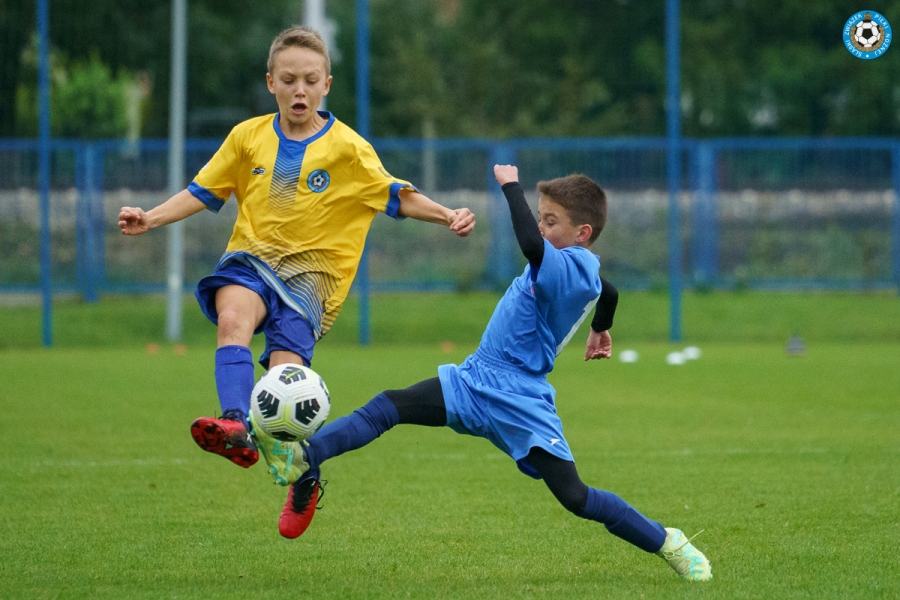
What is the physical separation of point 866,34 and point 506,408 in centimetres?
785

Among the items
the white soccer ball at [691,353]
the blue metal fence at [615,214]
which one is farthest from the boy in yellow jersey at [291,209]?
the blue metal fence at [615,214]

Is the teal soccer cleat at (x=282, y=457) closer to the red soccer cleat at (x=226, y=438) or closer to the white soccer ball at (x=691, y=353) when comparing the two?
the red soccer cleat at (x=226, y=438)

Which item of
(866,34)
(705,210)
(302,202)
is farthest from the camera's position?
(705,210)

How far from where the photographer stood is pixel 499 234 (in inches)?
722

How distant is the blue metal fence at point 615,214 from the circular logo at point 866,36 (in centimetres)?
597

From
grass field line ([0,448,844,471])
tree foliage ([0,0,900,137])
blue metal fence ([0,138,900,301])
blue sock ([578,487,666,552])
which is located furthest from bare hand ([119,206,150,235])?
tree foliage ([0,0,900,137])

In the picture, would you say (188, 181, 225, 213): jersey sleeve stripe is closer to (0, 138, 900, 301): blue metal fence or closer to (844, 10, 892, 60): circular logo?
(844, 10, 892, 60): circular logo

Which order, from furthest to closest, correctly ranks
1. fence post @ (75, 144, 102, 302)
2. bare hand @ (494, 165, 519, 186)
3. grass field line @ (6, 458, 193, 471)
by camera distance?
fence post @ (75, 144, 102, 302), grass field line @ (6, 458, 193, 471), bare hand @ (494, 165, 519, 186)

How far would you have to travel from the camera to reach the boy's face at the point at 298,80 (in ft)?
16.6

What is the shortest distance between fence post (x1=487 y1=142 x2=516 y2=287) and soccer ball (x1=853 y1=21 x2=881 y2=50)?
24.1 feet

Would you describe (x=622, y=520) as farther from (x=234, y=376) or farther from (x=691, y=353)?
(x=691, y=353)

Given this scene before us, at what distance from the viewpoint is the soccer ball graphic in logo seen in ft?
32.9

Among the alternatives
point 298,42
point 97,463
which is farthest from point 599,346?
point 97,463

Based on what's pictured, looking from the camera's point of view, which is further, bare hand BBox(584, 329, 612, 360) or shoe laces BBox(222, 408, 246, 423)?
bare hand BBox(584, 329, 612, 360)
